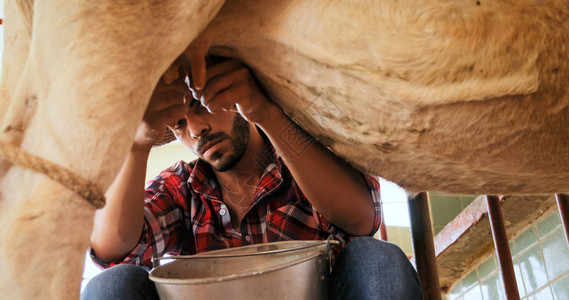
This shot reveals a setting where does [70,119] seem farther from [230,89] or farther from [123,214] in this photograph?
[123,214]

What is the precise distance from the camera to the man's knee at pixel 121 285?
98cm

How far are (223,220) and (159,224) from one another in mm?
144

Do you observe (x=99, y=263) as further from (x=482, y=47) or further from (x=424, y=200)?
(x=482, y=47)

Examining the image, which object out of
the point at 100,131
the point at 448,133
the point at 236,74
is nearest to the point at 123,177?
the point at 236,74

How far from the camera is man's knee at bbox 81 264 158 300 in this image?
0.98 m

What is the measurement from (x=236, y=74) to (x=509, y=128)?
416 mm

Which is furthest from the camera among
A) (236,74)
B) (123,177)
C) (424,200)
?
(424,200)

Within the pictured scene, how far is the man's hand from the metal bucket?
27 centimetres

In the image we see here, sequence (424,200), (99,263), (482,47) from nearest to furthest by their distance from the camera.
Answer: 1. (482,47)
2. (99,263)
3. (424,200)

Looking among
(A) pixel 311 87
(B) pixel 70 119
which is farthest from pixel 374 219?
(B) pixel 70 119

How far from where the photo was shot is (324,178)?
1.03 metres

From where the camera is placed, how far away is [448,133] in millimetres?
748

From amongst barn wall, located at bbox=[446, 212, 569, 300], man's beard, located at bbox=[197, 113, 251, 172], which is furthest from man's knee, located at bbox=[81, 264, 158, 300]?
barn wall, located at bbox=[446, 212, 569, 300]

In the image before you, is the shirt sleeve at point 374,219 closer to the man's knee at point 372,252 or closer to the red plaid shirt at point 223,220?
the red plaid shirt at point 223,220
